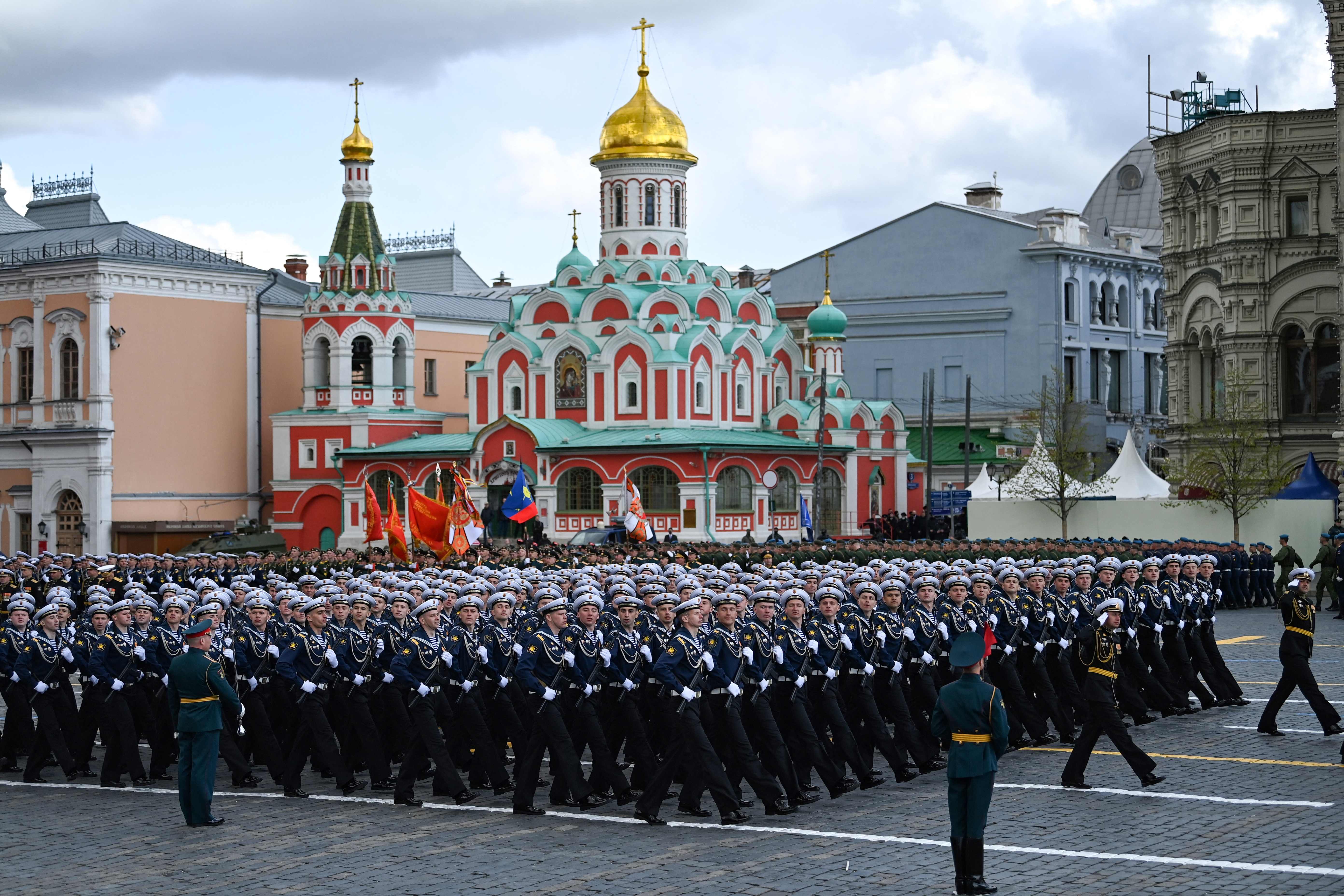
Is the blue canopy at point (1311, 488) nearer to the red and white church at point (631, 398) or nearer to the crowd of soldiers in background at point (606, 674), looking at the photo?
the red and white church at point (631, 398)

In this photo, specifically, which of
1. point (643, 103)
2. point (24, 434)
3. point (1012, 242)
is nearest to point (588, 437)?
point (643, 103)

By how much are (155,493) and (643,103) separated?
1888 centimetres

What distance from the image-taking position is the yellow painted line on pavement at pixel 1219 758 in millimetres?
14156

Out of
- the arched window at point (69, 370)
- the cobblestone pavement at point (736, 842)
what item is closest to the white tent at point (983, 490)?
the arched window at point (69, 370)

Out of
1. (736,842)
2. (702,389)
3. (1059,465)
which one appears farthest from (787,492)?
(736,842)

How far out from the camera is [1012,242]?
64250 millimetres

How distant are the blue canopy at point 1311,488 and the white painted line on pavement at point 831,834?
2833 centimetres

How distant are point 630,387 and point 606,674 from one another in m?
37.7

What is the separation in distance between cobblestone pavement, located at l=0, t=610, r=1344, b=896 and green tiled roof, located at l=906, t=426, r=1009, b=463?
48033 millimetres

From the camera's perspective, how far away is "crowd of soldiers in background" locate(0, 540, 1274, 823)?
1298 centimetres

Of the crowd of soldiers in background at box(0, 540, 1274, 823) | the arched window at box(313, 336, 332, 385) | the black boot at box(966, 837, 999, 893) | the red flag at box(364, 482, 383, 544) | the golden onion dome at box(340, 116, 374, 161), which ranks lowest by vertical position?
the black boot at box(966, 837, 999, 893)

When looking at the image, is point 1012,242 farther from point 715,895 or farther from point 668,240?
point 715,895

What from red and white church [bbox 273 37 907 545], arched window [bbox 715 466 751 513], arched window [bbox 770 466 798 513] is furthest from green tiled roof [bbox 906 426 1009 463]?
arched window [bbox 715 466 751 513]

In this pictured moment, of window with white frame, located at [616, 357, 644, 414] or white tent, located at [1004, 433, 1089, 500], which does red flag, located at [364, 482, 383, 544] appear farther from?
window with white frame, located at [616, 357, 644, 414]
